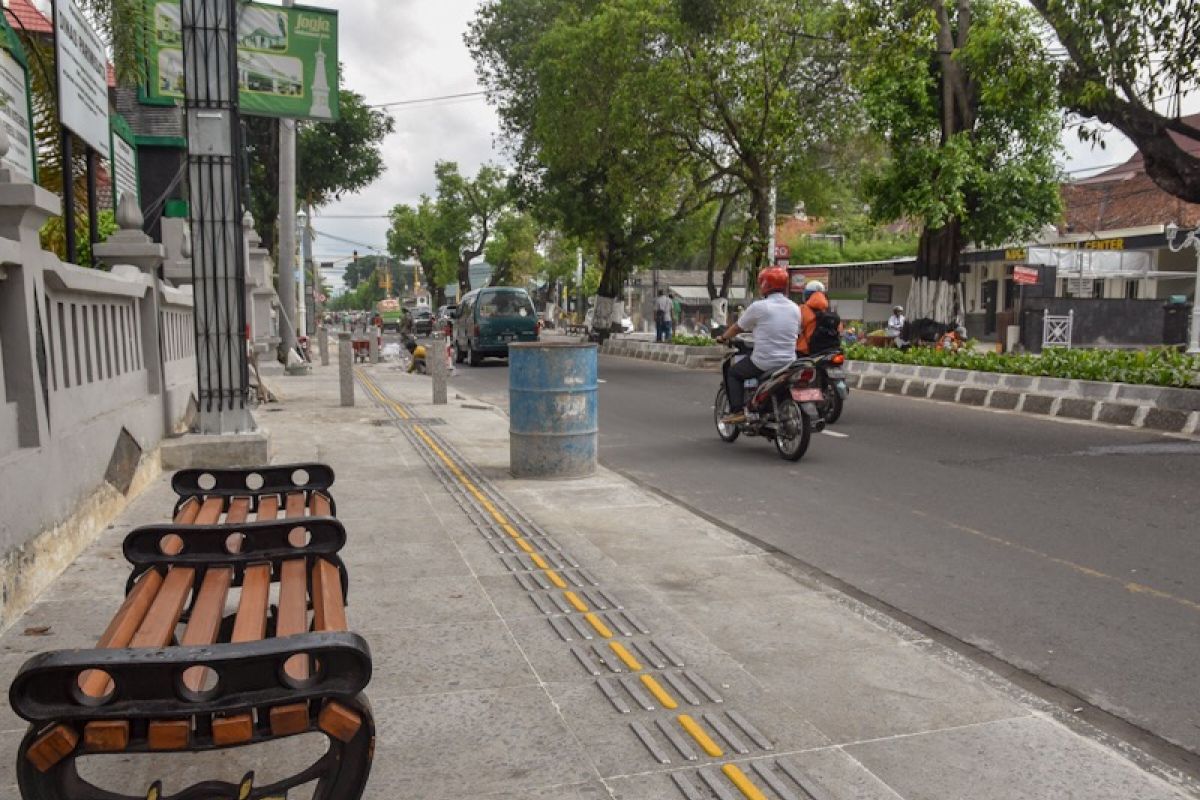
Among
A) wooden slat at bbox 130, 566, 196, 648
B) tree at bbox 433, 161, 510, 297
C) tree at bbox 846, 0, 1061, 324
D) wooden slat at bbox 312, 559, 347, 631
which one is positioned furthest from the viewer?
tree at bbox 433, 161, 510, 297

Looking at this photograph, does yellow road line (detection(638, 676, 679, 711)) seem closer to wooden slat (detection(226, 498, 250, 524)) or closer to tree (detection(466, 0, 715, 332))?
wooden slat (detection(226, 498, 250, 524))

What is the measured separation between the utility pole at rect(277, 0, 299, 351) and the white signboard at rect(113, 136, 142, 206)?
7.47 metres

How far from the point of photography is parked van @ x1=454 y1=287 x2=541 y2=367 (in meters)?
25.3

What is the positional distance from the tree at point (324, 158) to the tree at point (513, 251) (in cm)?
3293

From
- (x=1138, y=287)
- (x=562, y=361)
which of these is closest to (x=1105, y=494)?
(x=562, y=361)

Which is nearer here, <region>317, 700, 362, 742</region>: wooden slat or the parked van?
<region>317, 700, 362, 742</region>: wooden slat

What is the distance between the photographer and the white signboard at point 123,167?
1185 centimetres

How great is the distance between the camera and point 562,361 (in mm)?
8008

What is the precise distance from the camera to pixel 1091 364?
1312 cm

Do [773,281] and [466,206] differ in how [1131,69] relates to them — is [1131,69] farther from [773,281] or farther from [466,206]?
[466,206]

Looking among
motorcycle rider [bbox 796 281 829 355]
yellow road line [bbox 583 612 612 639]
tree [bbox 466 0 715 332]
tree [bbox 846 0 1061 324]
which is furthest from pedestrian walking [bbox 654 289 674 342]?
yellow road line [bbox 583 612 612 639]

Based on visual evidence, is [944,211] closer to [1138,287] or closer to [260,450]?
[260,450]

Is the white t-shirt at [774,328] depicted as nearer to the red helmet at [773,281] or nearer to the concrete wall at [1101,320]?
the red helmet at [773,281]

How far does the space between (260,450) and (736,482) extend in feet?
13.0
